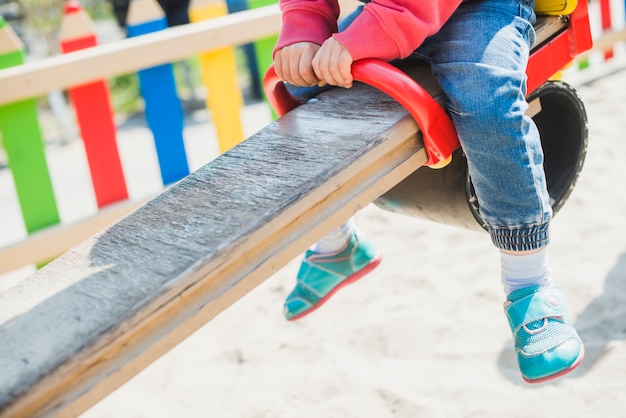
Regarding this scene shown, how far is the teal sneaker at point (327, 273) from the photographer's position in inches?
79.7

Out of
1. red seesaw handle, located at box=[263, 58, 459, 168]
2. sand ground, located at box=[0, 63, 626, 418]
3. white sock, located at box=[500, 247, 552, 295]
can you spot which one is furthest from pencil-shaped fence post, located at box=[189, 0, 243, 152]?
white sock, located at box=[500, 247, 552, 295]

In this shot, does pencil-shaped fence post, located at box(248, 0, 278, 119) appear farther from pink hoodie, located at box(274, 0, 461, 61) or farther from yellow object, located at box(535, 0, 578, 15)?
pink hoodie, located at box(274, 0, 461, 61)

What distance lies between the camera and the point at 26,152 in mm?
3113

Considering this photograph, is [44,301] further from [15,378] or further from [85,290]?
[15,378]

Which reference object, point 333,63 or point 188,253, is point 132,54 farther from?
point 188,253

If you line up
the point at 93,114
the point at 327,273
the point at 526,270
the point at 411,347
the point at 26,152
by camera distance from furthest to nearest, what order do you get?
1. the point at 93,114
2. the point at 26,152
3. the point at 411,347
4. the point at 327,273
5. the point at 526,270

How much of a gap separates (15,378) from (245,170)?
637mm

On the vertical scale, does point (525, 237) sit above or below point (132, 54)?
below

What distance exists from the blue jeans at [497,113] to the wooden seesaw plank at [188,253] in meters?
0.12

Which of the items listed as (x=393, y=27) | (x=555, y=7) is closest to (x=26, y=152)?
(x=393, y=27)

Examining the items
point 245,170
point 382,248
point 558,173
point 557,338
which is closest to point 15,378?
point 245,170

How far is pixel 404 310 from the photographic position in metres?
2.43

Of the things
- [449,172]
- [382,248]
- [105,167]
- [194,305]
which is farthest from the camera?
[105,167]

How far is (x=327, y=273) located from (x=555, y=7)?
92 centimetres
